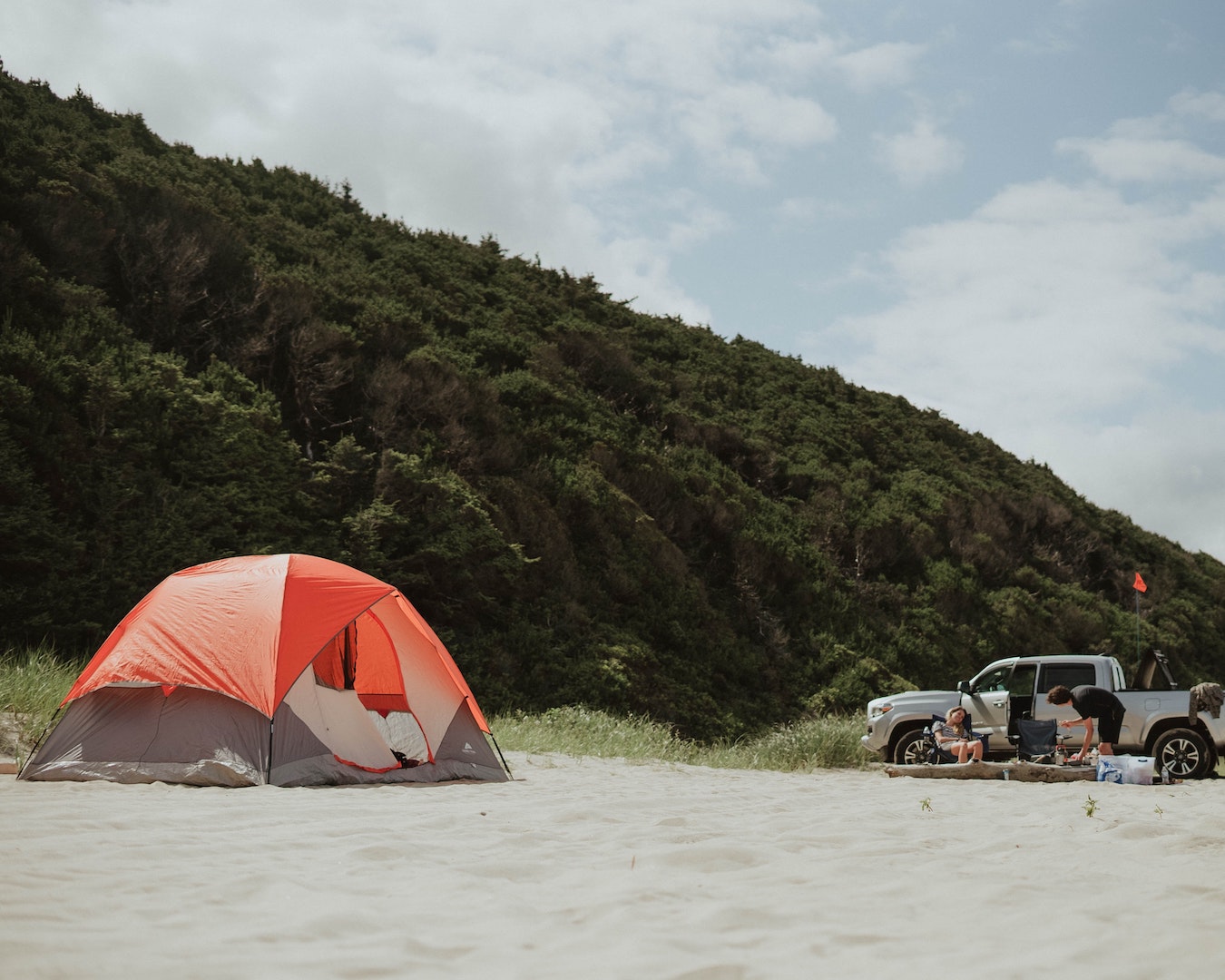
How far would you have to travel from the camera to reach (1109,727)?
11.9 meters

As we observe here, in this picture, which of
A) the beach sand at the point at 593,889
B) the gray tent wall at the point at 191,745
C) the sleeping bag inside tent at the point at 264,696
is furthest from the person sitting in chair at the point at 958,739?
the gray tent wall at the point at 191,745

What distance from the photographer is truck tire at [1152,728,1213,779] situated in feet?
39.7

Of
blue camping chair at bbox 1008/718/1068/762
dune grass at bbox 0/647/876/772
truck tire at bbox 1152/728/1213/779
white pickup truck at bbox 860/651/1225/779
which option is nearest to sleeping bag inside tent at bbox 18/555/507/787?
dune grass at bbox 0/647/876/772

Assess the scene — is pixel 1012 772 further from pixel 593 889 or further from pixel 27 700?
pixel 27 700

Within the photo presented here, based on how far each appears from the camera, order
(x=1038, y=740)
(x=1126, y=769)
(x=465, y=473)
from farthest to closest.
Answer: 1. (x=465, y=473)
2. (x=1038, y=740)
3. (x=1126, y=769)

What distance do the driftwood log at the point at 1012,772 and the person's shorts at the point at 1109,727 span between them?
890mm

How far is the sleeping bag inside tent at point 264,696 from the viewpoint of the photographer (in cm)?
838

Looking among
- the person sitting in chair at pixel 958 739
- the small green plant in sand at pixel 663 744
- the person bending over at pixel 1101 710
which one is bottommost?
the small green plant in sand at pixel 663 744

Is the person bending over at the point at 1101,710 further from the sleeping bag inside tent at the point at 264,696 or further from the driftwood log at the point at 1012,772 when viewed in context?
the sleeping bag inside tent at the point at 264,696

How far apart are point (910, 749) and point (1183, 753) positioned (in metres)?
3.19

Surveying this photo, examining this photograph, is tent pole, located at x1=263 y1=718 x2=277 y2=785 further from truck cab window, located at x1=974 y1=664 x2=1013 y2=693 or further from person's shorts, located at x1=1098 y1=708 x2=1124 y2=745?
person's shorts, located at x1=1098 y1=708 x2=1124 y2=745

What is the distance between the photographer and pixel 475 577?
18.7 m

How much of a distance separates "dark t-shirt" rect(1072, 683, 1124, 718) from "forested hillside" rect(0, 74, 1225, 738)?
8248 mm

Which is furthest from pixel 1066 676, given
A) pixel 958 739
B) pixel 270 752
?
pixel 270 752
